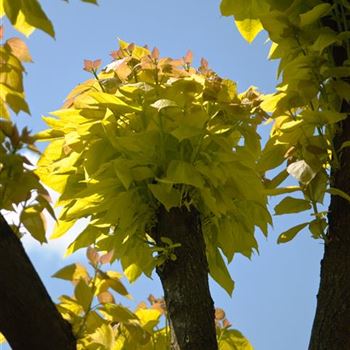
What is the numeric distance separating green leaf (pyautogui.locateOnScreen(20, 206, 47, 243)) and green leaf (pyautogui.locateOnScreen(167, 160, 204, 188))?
238 millimetres

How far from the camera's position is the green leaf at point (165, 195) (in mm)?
1060

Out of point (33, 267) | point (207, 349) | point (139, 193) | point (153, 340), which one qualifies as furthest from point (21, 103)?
point (153, 340)

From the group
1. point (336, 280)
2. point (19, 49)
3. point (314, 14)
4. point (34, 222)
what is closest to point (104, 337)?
point (34, 222)

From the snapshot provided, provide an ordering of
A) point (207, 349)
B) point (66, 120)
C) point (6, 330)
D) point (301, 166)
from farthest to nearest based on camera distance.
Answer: point (66, 120) → point (301, 166) → point (207, 349) → point (6, 330)

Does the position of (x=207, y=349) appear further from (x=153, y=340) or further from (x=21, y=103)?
(x=21, y=103)

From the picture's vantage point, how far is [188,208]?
1.09 meters

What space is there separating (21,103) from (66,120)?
14.7 inches

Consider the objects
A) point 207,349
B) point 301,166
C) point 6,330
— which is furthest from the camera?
point 301,166

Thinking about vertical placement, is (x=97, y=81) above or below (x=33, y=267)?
above

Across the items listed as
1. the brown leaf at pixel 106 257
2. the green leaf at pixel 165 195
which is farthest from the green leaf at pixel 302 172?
the brown leaf at pixel 106 257

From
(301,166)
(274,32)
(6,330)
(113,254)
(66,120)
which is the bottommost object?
(6,330)

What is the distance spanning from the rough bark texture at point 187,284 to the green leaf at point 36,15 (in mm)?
440

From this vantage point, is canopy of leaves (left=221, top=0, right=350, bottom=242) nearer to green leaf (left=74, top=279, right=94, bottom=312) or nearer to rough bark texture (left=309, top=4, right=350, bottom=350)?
rough bark texture (left=309, top=4, right=350, bottom=350)

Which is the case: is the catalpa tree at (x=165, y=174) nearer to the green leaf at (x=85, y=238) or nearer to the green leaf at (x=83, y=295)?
the green leaf at (x=85, y=238)
